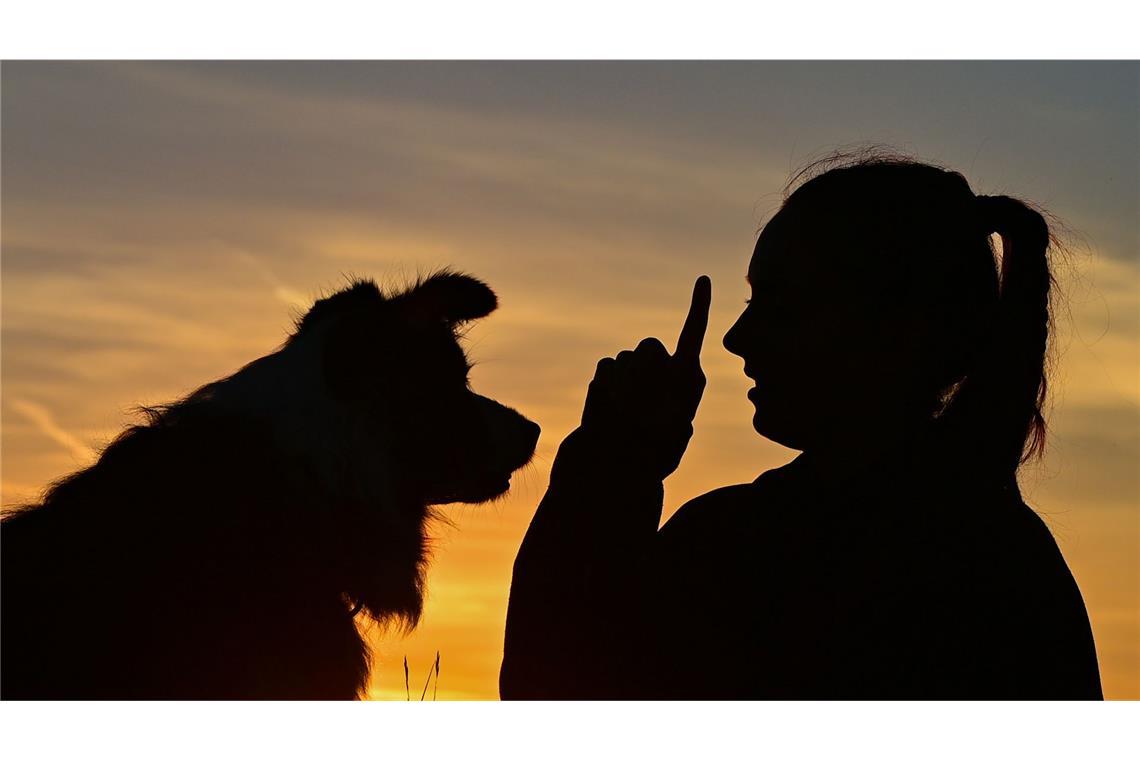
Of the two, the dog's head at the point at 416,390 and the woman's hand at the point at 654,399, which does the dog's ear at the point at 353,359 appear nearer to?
the dog's head at the point at 416,390

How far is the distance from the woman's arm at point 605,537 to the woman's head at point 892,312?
0.83 feet

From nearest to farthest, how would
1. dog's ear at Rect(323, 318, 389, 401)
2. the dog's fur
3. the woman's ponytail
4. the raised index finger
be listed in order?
the raised index finger, the woman's ponytail, the dog's fur, dog's ear at Rect(323, 318, 389, 401)

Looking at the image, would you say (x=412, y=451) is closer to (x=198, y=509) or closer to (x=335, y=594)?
(x=335, y=594)

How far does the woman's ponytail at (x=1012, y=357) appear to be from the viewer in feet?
7.17

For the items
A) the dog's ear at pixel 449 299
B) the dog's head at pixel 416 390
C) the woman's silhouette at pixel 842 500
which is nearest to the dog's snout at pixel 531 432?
the dog's head at pixel 416 390

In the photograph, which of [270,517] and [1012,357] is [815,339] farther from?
[270,517]

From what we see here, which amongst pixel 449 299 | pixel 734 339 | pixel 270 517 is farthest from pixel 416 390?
pixel 734 339

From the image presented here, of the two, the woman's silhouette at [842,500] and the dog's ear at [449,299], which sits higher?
the dog's ear at [449,299]

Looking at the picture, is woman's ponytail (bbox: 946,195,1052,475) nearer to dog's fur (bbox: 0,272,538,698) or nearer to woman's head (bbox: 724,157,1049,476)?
woman's head (bbox: 724,157,1049,476)

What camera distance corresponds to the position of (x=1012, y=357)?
2242 mm

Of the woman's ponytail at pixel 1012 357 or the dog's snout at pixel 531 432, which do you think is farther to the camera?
the dog's snout at pixel 531 432

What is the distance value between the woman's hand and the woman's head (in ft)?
0.59

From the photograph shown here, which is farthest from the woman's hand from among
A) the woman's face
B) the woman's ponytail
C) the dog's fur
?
the dog's fur

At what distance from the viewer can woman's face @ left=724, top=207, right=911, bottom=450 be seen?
7.27ft
